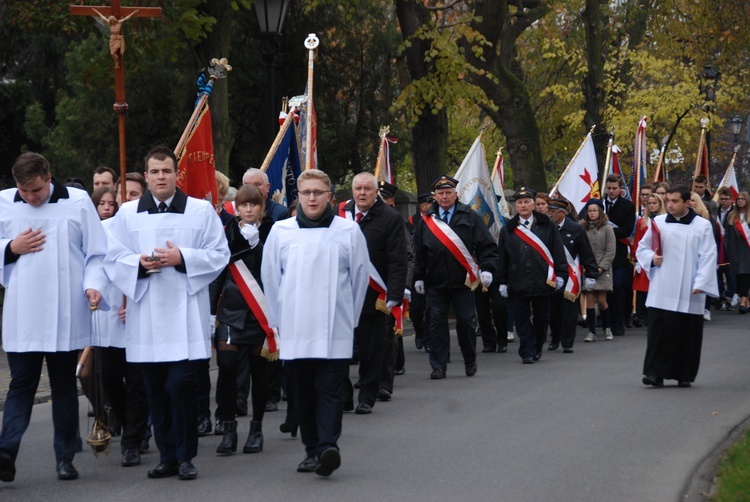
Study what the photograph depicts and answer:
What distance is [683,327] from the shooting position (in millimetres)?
12039

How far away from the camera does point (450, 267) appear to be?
42.1 ft

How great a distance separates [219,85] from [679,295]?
8.41 metres

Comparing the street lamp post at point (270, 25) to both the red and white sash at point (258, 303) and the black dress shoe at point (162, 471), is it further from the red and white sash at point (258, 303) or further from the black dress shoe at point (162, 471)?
the black dress shoe at point (162, 471)

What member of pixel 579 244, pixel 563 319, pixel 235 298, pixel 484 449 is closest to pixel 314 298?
pixel 235 298

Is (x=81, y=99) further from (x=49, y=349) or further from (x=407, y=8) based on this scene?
(x=49, y=349)

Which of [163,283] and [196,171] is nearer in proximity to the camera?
[163,283]

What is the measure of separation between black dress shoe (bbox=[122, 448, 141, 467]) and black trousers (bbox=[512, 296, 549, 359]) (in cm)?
655

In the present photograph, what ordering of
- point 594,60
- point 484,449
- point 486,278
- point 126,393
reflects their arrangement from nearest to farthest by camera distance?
point 484,449, point 126,393, point 486,278, point 594,60

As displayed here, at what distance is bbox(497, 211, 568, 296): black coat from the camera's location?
14.4m

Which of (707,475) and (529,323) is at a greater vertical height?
(529,323)

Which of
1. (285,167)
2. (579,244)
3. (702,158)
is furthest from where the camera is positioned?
(702,158)

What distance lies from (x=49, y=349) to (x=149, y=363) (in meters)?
0.60

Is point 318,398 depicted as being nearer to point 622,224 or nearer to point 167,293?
point 167,293

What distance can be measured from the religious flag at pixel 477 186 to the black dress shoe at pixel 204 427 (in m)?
8.65
